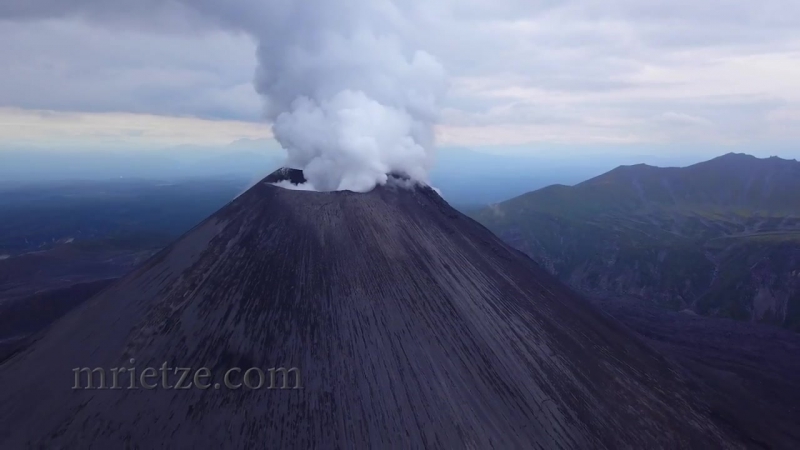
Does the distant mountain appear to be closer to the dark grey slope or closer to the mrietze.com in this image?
the dark grey slope

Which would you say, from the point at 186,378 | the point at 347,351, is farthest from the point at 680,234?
the point at 186,378

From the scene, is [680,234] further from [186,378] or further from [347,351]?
[186,378]

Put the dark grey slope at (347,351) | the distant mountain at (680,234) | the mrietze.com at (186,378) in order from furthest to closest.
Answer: the distant mountain at (680,234) → the mrietze.com at (186,378) → the dark grey slope at (347,351)

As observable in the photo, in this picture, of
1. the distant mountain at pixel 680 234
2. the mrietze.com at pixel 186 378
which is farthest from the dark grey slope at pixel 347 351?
the distant mountain at pixel 680 234

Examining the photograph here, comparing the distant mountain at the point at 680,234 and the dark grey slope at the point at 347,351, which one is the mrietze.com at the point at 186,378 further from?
the distant mountain at the point at 680,234

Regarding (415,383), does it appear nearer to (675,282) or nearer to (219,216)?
(219,216)

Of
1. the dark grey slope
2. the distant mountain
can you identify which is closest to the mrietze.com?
the dark grey slope

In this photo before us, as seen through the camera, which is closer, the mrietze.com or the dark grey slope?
the dark grey slope
